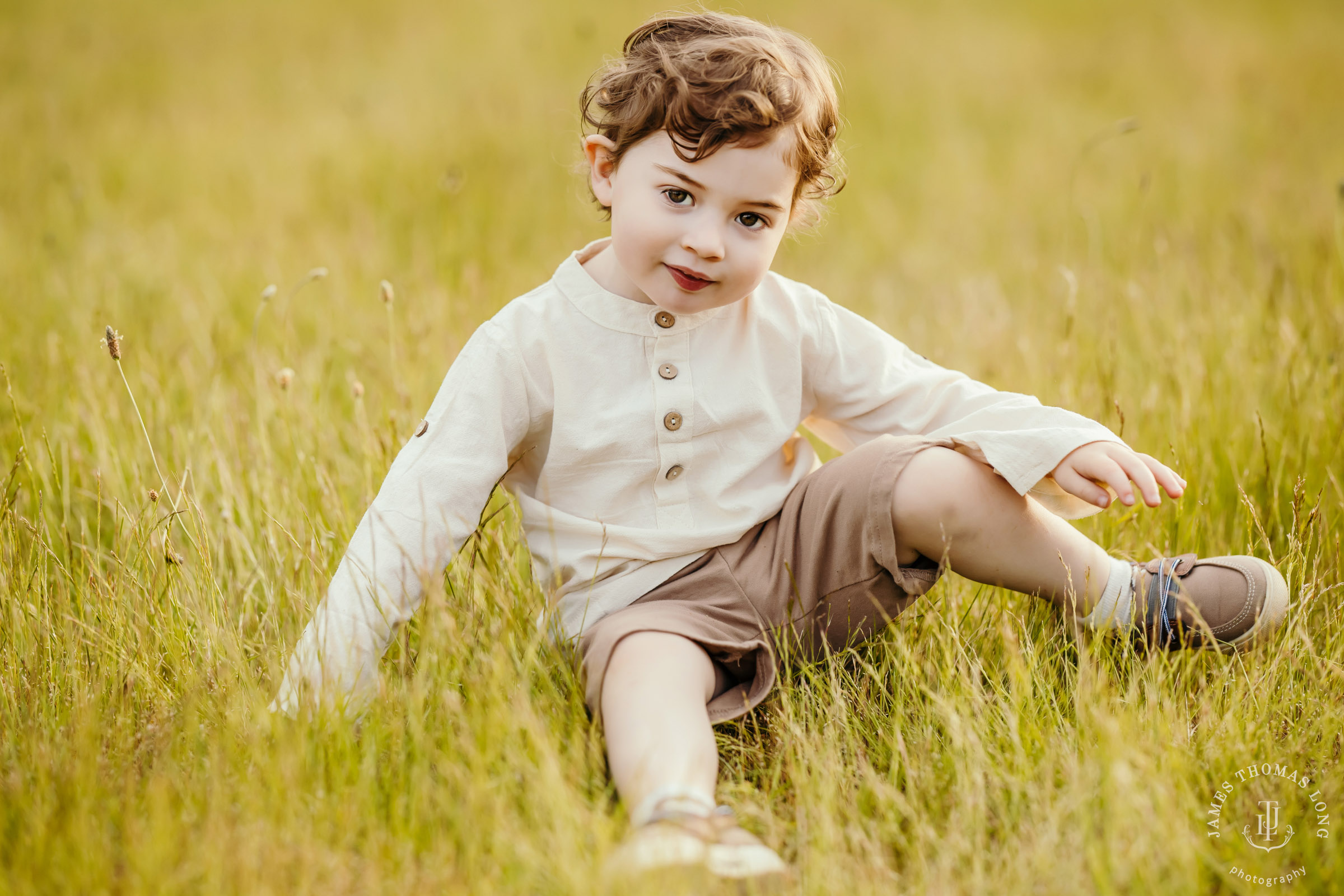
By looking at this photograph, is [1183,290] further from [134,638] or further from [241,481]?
[134,638]

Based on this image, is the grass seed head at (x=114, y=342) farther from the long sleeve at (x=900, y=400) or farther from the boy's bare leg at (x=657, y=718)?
the long sleeve at (x=900, y=400)

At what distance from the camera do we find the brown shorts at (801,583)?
1.62m

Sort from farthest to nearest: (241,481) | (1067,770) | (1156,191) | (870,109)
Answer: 1. (870,109)
2. (1156,191)
3. (241,481)
4. (1067,770)

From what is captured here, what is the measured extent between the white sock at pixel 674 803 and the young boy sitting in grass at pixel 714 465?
131 millimetres

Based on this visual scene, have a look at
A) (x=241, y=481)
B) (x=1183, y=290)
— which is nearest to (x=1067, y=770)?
(x=241, y=481)

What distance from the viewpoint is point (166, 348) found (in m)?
3.08

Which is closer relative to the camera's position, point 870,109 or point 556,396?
point 556,396

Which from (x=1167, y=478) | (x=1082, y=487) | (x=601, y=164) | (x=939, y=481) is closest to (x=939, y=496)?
(x=939, y=481)

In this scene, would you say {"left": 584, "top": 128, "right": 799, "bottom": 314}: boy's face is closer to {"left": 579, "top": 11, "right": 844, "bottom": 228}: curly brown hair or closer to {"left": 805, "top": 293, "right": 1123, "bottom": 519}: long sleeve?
{"left": 579, "top": 11, "right": 844, "bottom": 228}: curly brown hair

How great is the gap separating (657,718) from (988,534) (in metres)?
0.64

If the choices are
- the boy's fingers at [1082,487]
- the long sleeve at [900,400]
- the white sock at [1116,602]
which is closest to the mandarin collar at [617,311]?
the long sleeve at [900,400]

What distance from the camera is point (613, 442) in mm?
1657

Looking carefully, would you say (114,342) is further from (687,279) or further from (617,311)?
(687,279)

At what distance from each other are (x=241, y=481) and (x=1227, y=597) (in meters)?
1.93
